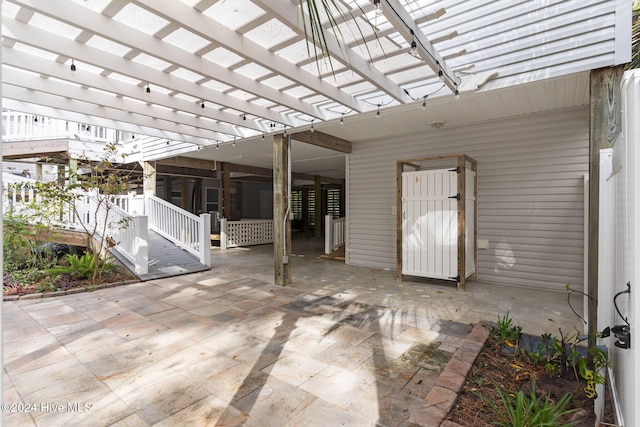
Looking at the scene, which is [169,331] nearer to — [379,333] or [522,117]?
[379,333]

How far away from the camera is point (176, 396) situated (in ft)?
7.14

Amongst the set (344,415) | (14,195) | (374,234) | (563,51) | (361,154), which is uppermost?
(563,51)

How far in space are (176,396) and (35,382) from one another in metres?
1.11

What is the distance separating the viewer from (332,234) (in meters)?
8.32

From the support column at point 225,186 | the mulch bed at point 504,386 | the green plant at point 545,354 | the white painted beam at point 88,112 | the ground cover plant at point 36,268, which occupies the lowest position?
the mulch bed at point 504,386

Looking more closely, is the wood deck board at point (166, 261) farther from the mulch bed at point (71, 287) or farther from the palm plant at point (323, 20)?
the palm plant at point (323, 20)

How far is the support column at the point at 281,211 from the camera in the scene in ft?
16.9

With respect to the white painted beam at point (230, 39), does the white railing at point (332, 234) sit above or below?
below

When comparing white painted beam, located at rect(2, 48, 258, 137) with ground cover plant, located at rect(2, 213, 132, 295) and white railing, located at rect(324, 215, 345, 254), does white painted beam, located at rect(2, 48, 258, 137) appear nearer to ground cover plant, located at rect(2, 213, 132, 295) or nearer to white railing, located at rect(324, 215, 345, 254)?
ground cover plant, located at rect(2, 213, 132, 295)

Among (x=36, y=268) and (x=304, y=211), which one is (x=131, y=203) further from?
(x=304, y=211)

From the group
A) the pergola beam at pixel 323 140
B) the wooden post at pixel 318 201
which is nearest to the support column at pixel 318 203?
the wooden post at pixel 318 201

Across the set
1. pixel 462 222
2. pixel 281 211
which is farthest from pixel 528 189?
pixel 281 211

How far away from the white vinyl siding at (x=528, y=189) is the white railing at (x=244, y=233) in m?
5.72

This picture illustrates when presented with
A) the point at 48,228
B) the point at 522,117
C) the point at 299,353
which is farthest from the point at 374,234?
the point at 48,228
